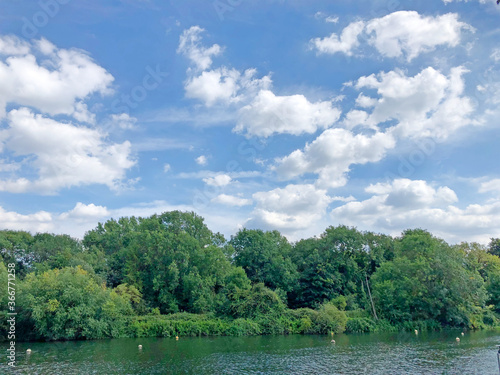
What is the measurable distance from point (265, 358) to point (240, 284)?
29.5 m

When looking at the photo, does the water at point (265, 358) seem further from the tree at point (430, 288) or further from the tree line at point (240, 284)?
the tree at point (430, 288)

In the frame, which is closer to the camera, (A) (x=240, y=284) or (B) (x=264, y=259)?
(A) (x=240, y=284)

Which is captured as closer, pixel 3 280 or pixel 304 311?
pixel 3 280

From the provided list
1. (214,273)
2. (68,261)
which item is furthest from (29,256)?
(214,273)

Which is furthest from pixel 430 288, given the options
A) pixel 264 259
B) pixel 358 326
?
pixel 264 259

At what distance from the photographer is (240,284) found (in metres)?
61.2

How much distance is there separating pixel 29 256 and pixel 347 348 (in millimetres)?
67812

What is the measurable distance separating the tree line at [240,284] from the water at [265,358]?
686 cm

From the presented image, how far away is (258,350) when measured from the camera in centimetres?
3691

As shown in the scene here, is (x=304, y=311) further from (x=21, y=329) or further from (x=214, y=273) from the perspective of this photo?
(x=21, y=329)

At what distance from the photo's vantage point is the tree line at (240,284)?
159 ft

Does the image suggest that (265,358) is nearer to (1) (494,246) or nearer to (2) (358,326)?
(2) (358,326)

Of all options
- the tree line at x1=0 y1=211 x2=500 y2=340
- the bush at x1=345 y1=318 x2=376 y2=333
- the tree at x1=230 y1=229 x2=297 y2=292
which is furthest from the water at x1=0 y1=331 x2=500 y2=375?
the tree at x1=230 y1=229 x2=297 y2=292

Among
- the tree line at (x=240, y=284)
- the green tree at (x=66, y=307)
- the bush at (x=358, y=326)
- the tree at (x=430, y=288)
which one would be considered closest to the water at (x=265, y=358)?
the green tree at (x=66, y=307)
